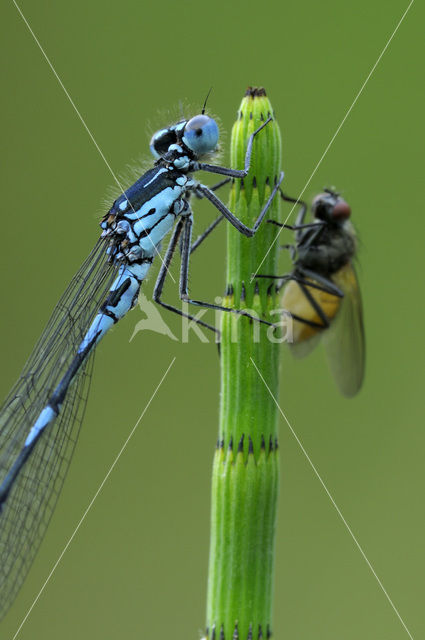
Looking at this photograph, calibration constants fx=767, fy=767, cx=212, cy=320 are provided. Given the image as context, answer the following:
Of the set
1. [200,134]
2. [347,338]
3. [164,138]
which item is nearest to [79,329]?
[164,138]

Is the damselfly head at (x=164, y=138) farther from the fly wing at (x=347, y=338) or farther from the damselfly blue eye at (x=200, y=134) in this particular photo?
the fly wing at (x=347, y=338)

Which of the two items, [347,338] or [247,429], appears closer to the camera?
[247,429]

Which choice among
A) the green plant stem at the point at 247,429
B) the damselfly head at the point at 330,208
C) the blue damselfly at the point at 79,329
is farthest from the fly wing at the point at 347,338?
the green plant stem at the point at 247,429

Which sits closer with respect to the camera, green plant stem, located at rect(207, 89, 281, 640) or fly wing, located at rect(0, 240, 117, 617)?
green plant stem, located at rect(207, 89, 281, 640)

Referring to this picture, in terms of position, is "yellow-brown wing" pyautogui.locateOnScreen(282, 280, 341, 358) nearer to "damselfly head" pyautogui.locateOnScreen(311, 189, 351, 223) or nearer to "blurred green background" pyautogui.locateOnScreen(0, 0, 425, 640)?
"damselfly head" pyautogui.locateOnScreen(311, 189, 351, 223)

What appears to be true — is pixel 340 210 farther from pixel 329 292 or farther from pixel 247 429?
pixel 247 429

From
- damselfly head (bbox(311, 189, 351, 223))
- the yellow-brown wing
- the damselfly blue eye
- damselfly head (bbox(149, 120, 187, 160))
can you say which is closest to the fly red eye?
damselfly head (bbox(311, 189, 351, 223))

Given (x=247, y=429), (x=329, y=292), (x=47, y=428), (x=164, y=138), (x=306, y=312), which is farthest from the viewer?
(x=306, y=312)
